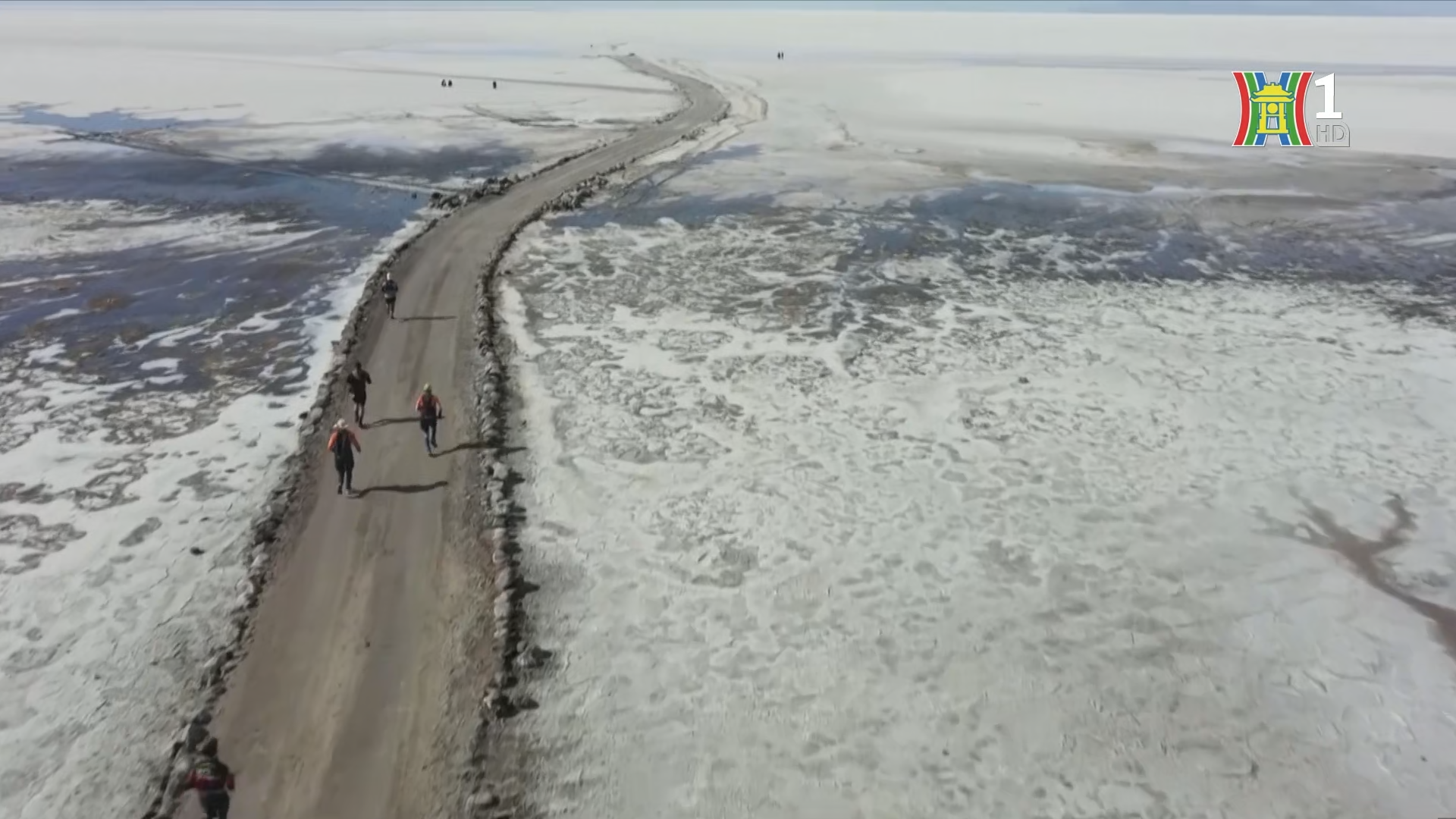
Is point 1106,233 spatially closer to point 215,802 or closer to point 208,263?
point 208,263

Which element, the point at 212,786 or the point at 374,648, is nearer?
the point at 212,786

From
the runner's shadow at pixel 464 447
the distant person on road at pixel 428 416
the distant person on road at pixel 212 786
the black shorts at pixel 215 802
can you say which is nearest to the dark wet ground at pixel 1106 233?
the runner's shadow at pixel 464 447

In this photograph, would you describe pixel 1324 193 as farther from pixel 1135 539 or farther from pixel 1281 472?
pixel 1135 539

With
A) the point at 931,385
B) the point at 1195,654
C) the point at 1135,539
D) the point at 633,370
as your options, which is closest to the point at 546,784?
the point at 1195,654

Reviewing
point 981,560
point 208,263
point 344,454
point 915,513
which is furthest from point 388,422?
point 208,263

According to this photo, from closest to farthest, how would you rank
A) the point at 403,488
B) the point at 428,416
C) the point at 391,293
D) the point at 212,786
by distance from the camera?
1. the point at 212,786
2. the point at 403,488
3. the point at 428,416
4. the point at 391,293

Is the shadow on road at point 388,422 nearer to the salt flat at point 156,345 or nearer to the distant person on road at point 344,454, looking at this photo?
the salt flat at point 156,345

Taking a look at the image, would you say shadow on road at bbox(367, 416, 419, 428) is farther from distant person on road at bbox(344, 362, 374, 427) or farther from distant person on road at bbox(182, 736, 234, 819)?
distant person on road at bbox(182, 736, 234, 819)

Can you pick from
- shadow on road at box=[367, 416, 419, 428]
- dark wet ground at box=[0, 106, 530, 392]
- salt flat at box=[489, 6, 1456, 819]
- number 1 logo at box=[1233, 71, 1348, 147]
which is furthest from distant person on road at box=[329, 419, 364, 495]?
number 1 logo at box=[1233, 71, 1348, 147]
